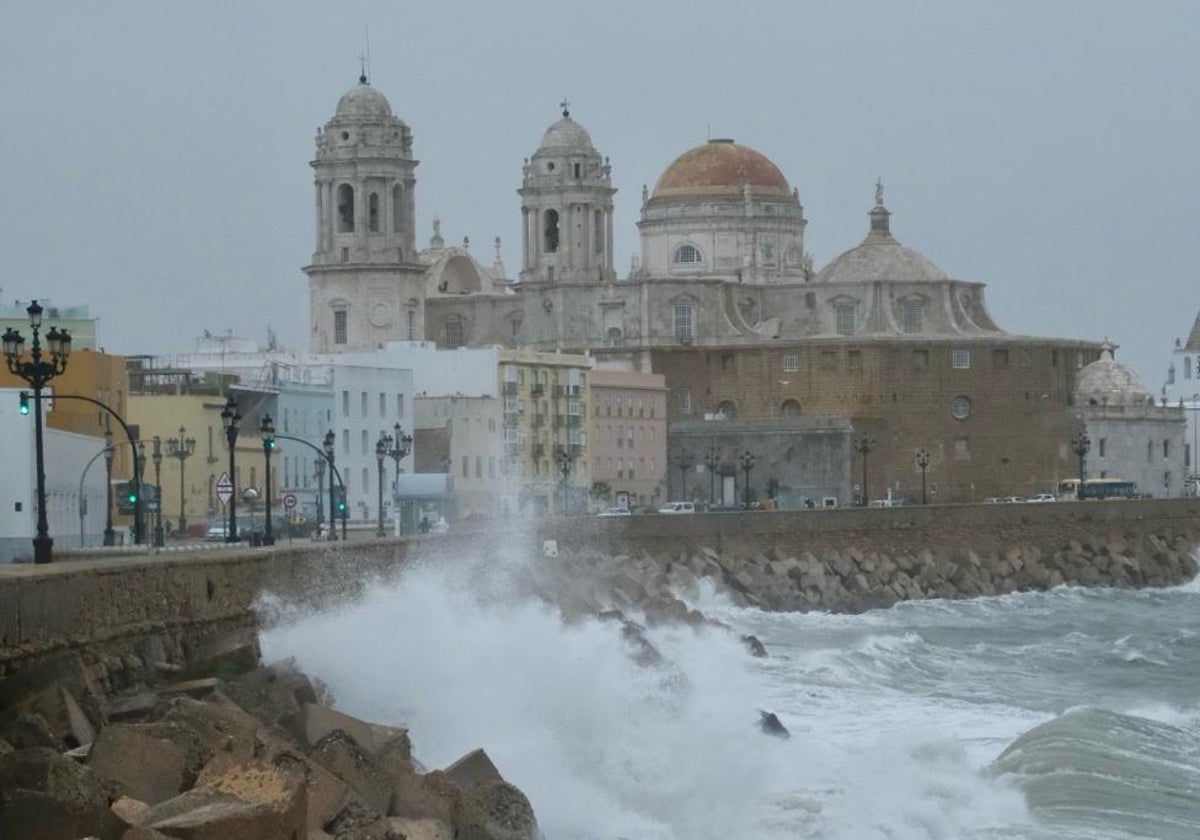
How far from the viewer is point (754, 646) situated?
36.9 m

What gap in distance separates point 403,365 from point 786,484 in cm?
1477

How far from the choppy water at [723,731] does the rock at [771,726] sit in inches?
5.9

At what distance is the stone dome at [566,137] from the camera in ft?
294

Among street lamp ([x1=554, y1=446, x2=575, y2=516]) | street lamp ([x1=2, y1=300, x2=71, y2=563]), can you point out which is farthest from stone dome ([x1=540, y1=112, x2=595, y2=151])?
street lamp ([x1=2, y1=300, x2=71, y2=563])

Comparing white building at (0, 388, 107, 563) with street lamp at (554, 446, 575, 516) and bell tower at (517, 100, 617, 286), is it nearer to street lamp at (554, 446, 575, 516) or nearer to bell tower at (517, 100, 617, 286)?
street lamp at (554, 446, 575, 516)

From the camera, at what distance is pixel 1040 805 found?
77.1ft

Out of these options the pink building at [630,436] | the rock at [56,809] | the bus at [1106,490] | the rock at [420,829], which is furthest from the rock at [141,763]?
the pink building at [630,436]

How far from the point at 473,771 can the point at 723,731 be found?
6816 mm

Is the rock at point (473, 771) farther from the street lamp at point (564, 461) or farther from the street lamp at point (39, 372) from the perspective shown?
the street lamp at point (564, 461)

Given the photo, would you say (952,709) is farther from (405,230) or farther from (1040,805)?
(405,230)

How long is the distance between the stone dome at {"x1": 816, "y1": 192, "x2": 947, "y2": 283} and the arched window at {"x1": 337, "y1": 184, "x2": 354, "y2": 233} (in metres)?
18.0

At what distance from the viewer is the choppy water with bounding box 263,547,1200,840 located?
68.4 ft

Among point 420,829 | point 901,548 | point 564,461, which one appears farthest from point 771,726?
point 564,461

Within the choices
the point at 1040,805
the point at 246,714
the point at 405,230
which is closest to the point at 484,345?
the point at 405,230
